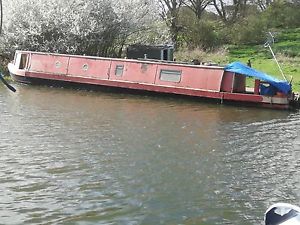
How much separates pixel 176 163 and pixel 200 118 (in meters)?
5.02

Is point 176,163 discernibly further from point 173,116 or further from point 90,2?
point 90,2

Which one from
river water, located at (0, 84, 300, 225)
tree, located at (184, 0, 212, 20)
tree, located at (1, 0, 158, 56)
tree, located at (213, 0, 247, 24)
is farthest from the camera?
tree, located at (213, 0, 247, 24)

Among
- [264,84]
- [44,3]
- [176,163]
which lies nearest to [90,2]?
[44,3]

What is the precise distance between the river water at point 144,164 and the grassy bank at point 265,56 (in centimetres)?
623

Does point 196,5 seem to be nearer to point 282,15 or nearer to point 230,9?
point 230,9

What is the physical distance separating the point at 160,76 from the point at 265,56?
9427mm

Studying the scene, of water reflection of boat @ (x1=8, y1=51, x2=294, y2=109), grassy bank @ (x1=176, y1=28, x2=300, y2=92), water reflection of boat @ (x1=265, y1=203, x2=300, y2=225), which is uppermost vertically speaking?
grassy bank @ (x1=176, y1=28, x2=300, y2=92)

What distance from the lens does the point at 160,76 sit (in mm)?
19281

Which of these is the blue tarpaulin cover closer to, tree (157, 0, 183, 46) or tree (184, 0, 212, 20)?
tree (157, 0, 183, 46)

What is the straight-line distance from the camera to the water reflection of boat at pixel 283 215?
570 cm

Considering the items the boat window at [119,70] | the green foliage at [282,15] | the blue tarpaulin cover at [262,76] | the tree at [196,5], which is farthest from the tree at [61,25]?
the green foliage at [282,15]

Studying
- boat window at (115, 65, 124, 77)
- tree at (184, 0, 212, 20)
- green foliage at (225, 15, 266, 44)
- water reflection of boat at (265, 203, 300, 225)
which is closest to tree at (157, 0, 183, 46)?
tree at (184, 0, 212, 20)

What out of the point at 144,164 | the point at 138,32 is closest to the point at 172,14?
the point at 138,32

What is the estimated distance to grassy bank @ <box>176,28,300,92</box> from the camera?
73.3 ft
